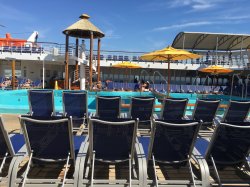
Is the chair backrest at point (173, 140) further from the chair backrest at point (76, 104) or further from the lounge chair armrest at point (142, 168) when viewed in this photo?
the chair backrest at point (76, 104)

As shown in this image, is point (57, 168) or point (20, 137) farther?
point (20, 137)

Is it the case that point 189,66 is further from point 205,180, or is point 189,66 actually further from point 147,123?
point 205,180

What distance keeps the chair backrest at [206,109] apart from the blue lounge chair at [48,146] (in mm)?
2974

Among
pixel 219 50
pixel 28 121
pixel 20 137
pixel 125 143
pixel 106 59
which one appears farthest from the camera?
pixel 219 50

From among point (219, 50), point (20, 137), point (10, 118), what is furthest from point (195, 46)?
point (20, 137)

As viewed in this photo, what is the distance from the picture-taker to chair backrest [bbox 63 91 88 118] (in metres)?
5.30

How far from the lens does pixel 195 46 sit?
25.4 meters

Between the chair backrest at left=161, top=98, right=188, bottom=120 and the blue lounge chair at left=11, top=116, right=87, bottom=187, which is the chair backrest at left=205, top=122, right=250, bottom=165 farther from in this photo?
the chair backrest at left=161, top=98, right=188, bottom=120

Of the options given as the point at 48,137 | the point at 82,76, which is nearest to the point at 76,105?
the point at 48,137

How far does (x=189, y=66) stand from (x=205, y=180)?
20.7 metres

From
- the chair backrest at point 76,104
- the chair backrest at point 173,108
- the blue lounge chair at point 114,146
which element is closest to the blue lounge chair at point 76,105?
the chair backrest at point 76,104

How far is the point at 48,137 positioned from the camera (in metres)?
2.73

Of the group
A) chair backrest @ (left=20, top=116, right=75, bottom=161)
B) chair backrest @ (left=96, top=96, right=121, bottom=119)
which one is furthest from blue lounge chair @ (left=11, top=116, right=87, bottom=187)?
chair backrest @ (left=96, top=96, right=121, bottom=119)

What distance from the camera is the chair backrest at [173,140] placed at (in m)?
2.69
